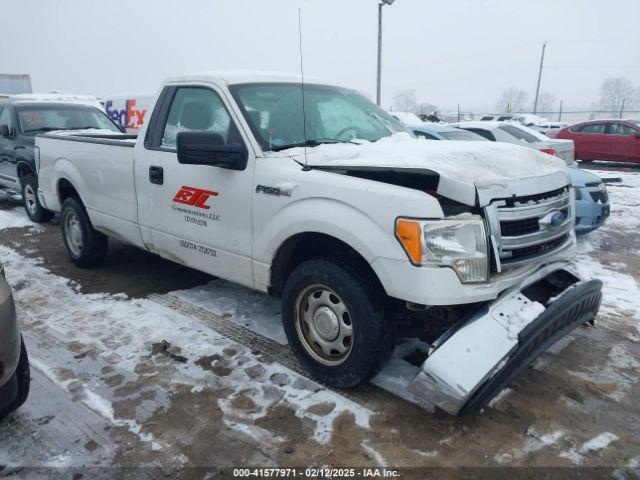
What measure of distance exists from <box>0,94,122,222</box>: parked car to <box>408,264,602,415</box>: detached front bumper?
705cm

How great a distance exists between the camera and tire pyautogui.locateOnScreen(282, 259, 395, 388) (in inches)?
113

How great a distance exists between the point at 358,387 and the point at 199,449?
1.03 metres

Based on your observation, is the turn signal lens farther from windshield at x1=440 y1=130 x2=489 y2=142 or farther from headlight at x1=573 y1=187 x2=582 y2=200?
windshield at x1=440 y1=130 x2=489 y2=142

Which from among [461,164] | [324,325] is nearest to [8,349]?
[324,325]

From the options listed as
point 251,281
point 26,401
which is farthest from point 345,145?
point 26,401

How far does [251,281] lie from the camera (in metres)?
3.62

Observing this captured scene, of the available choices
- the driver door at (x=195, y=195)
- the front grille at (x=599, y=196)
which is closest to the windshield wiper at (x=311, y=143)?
the driver door at (x=195, y=195)

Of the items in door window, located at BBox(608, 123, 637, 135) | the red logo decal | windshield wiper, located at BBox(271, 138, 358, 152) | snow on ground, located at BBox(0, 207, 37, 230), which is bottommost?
snow on ground, located at BBox(0, 207, 37, 230)

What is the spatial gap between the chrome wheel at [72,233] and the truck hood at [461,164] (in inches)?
128

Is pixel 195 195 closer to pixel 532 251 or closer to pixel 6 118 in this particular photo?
pixel 532 251

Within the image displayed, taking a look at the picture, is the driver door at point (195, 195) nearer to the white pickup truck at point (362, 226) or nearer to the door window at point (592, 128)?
the white pickup truck at point (362, 226)

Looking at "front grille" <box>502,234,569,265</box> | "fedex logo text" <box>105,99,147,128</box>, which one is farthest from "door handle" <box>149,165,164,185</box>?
"fedex logo text" <box>105,99,147,128</box>

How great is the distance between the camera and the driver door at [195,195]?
3.57 meters

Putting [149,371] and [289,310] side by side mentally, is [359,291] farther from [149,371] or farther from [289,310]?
[149,371]
